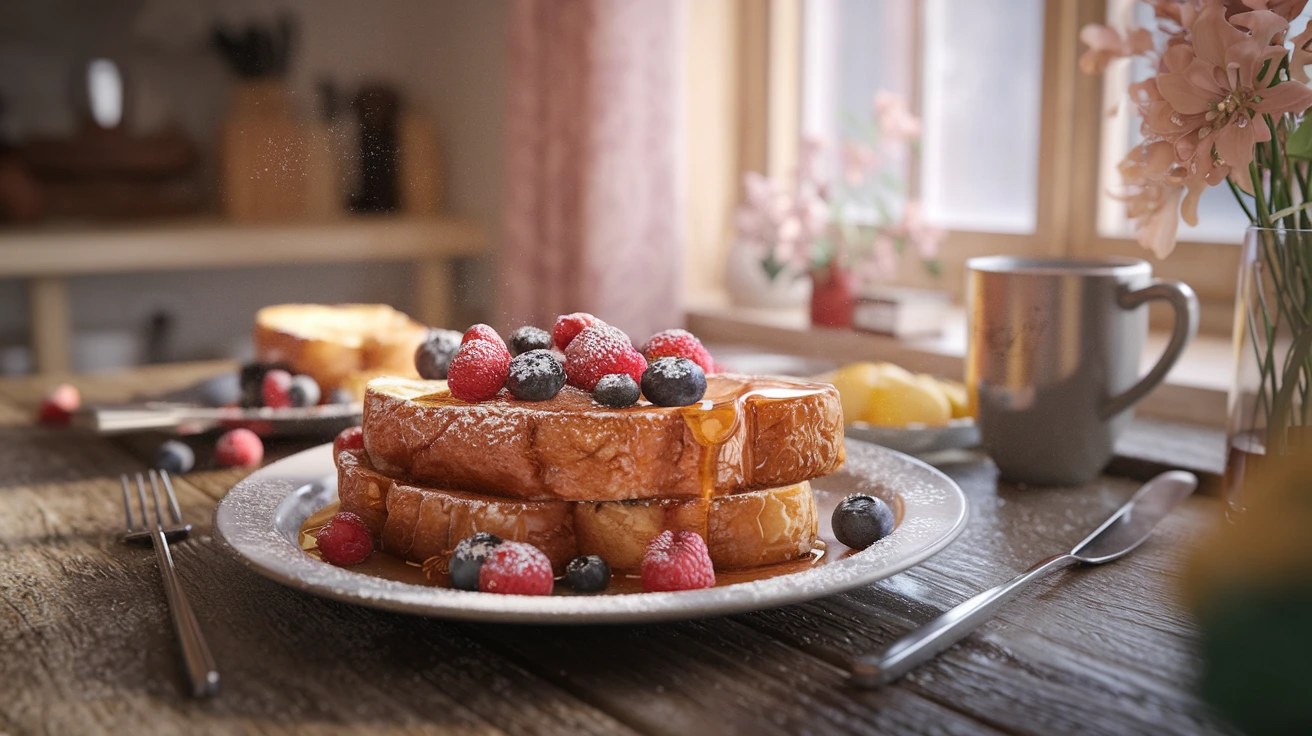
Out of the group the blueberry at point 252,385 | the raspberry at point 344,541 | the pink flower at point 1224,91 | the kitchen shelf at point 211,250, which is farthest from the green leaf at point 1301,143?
the kitchen shelf at point 211,250

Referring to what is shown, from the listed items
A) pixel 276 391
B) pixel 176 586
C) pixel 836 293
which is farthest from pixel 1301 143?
pixel 836 293

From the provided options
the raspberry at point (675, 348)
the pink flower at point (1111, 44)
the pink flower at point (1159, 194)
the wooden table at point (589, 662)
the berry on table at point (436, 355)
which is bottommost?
the wooden table at point (589, 662)

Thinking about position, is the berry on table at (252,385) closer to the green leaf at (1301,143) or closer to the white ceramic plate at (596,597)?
the white ceramic plate at (596,597)

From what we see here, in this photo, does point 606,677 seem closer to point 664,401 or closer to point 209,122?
point 664,401

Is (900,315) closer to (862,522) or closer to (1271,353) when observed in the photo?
(1271,353)

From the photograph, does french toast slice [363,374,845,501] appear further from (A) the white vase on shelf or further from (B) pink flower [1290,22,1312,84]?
(A) the white vase on shelf

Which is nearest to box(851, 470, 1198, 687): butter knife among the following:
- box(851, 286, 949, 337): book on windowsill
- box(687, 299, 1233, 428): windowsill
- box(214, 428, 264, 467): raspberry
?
box(687, 299, 1233, 428): windowsill
